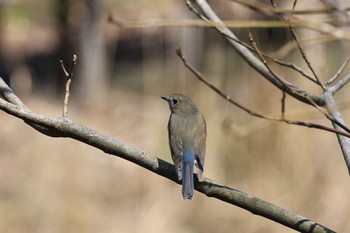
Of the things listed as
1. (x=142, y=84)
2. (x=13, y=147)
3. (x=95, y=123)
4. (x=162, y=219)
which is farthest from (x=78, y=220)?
(x=142, y=84)

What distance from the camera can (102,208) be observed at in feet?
32.8

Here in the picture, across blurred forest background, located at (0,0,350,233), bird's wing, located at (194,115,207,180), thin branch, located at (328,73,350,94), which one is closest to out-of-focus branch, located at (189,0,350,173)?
thin branch, located at (328,73,350,94)

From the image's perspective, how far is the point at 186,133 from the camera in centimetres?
466

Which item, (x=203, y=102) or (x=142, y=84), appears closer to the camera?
(x=203, y=102)

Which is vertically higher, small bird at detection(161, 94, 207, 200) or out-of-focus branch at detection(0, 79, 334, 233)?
small bird at detection(161, 94, 207, 200)

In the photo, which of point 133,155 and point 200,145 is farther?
point 200,145

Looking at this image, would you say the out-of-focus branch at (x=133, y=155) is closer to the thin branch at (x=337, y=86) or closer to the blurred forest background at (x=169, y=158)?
the thin branch at (x=337, y=86)

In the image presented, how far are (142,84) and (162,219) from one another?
5759mm

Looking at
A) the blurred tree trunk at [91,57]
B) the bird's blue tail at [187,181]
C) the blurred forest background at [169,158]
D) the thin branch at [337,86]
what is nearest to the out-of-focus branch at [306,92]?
the thin branch at [337,86]

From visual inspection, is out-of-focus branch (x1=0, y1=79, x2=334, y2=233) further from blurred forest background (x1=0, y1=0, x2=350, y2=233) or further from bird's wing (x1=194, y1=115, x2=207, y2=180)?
blurred forest background (x1=0, y1=0, x2=350, y2=233)

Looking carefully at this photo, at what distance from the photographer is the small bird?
4387mm

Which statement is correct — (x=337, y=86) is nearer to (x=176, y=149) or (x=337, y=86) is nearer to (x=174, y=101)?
(x=176, y=149)

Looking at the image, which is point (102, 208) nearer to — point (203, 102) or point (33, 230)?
point (33, 230)

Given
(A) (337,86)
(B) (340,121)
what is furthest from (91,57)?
(B) (340,121)
